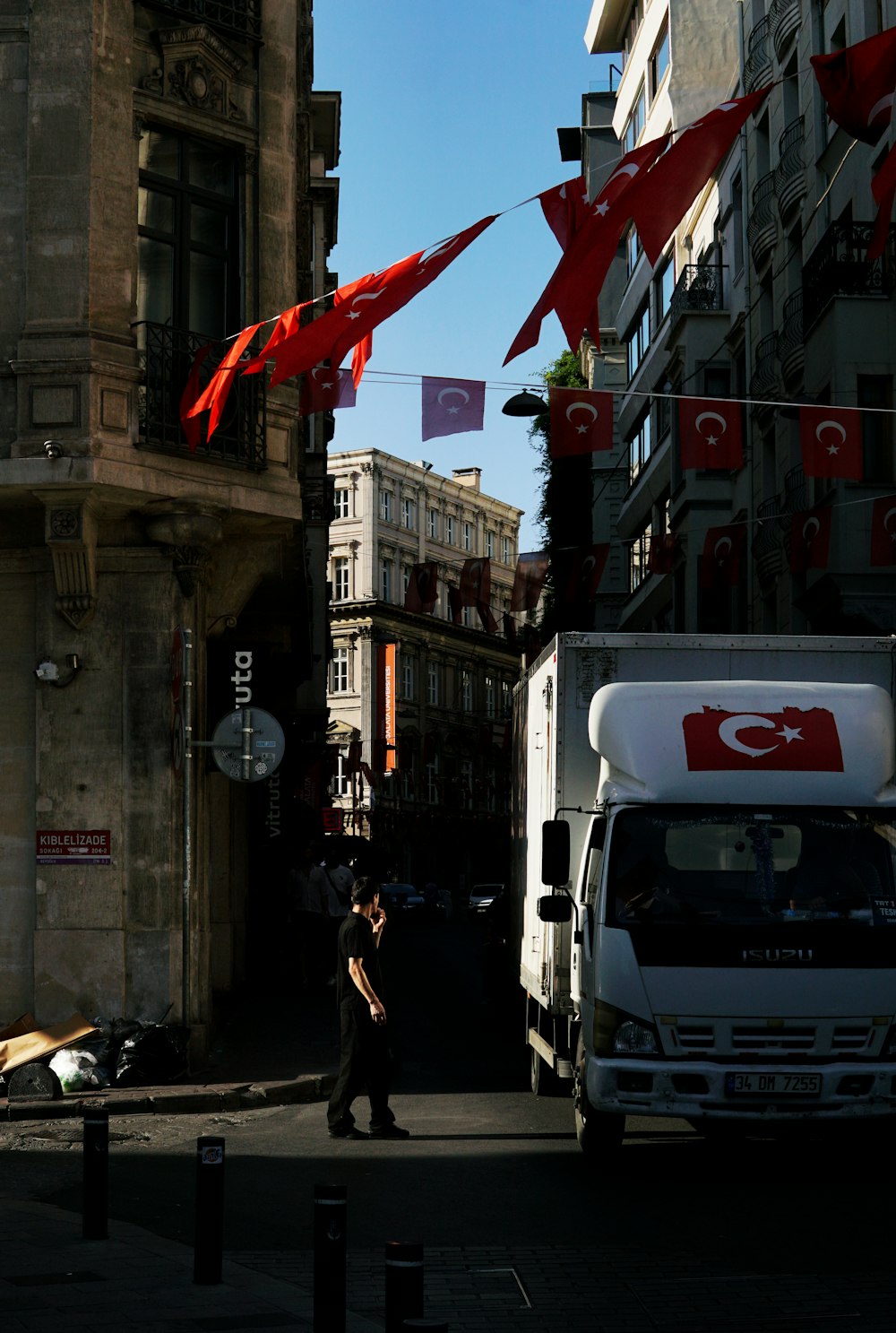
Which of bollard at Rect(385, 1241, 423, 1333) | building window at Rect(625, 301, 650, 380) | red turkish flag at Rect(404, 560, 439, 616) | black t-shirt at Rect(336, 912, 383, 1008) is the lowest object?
bollard at Rect(385, 1241, 423, 1333)

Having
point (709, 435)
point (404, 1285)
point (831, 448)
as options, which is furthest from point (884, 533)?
point (404, 1285)

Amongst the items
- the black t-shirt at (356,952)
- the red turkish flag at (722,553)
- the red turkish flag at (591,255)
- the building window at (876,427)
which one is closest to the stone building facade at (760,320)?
the building window at (876,427)

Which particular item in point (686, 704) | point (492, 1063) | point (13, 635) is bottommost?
point (492, 1063)

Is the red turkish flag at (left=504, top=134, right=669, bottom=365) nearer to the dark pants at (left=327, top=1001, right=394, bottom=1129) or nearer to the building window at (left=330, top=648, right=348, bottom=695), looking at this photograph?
the dark pants at (left=327, top=1001, right=394, bottom=1129)

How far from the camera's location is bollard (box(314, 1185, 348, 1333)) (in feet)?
19.2

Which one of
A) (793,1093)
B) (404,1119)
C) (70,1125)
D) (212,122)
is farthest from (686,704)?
(212,122)

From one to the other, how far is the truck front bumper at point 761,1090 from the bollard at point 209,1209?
3.63 metres

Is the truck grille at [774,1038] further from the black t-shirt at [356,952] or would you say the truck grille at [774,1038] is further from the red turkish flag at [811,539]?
the red turkish flag at [811,539]

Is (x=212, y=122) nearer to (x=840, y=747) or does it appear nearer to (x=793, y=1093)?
(x=840, y=747)

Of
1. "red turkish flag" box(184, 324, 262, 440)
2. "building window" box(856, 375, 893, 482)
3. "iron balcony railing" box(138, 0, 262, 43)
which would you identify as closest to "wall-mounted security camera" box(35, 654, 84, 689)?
"red turkish flag" box(184, 324, 262, 440)

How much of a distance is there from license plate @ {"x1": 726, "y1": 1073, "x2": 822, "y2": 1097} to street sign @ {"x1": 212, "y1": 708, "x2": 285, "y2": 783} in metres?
6.42

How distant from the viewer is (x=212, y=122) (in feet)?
56.9

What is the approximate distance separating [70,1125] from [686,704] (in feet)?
19.1

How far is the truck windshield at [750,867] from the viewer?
420 inches
